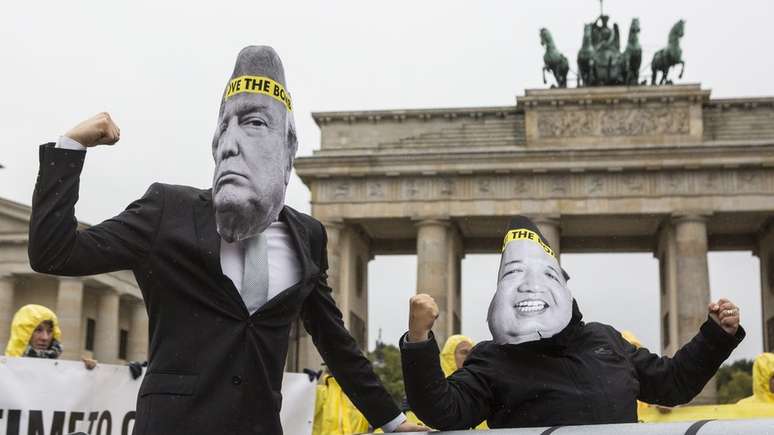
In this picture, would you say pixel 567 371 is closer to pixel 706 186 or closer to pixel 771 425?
pixel 771 425

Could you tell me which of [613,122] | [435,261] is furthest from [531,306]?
[613,122]

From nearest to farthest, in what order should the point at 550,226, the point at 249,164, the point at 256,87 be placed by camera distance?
the point at 249,164
the point at 256,87
the point at 550,226

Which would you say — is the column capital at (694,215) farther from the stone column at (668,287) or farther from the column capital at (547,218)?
the column capital at (547,218)

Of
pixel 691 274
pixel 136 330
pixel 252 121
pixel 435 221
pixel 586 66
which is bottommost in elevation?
pixel 252 121

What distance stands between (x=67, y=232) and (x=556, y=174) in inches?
1557

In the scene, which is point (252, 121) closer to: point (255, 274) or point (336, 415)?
point (255, 274)

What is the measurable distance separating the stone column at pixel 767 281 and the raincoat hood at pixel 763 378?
116 ft

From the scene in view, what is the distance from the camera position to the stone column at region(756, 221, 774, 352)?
43750 millimetres

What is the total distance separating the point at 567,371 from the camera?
4262 millimetres

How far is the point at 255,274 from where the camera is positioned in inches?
143

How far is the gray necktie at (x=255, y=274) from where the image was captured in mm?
3637

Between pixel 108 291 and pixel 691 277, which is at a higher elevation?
pixel 108 291

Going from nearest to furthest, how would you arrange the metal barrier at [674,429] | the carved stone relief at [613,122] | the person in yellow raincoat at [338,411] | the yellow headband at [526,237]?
the metal barrier at [674,429] < the yellow headband at [526,237] < the person in yellow raincoat at [338,411] < the carved stone relief at [613,122]

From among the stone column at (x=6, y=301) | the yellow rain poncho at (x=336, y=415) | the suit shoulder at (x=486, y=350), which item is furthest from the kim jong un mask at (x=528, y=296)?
the stone column at (x=6, y=301)
